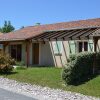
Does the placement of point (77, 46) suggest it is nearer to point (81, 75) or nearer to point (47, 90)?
point (81, 75)

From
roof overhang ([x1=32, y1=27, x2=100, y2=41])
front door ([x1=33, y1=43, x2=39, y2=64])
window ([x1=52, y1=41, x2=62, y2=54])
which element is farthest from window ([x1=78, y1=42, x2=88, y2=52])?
front door ([x1=33, y1=43, x2=39, y2=64])

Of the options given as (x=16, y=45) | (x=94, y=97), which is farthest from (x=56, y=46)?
(x=94, y=97)

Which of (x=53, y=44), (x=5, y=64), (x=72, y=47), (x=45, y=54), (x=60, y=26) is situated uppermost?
(x=60, y=26)

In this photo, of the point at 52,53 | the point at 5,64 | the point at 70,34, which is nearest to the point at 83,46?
the point at 70,34

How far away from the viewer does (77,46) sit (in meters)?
29.4

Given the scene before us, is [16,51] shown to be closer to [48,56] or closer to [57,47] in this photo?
[48,56]

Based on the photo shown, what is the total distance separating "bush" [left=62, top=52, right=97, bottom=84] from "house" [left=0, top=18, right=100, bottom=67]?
214 inches

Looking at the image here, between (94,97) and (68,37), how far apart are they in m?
13.5

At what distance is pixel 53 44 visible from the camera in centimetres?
3222

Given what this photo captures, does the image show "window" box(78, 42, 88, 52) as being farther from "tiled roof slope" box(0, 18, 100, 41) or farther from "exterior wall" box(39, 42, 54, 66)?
"exterior wall" box(39, 42, 54, 66)

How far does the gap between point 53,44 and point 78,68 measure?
12.8 m

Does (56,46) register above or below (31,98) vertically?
above

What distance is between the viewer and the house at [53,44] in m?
28.6

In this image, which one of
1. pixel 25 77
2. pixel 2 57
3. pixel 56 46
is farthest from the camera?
pixel 56 46
